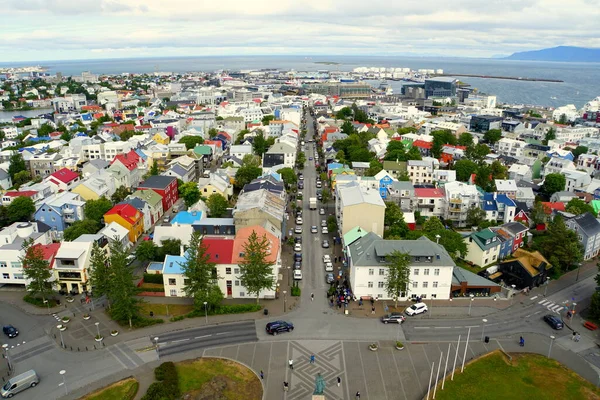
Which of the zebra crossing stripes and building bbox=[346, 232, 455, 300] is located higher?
building bbox=[346, 232, 455, 300]

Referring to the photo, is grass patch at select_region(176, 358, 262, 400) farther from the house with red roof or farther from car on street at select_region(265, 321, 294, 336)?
the house with red roof

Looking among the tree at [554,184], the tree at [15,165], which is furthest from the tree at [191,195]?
the tree at [554,184]

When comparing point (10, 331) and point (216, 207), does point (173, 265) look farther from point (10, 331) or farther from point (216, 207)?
point (216, 207)

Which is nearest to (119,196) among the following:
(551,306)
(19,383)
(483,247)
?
(19,383)

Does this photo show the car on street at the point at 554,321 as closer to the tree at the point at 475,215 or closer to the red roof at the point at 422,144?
the tree at the point at 475,215

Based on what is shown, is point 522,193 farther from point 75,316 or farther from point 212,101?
point 212,101

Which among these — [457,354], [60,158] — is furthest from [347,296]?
[60,158]

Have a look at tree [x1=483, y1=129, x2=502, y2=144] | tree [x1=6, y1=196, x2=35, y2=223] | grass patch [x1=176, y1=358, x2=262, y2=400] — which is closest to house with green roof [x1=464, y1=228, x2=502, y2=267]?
grass patch [x1=176, y1=358, x2=262, y2=400]
